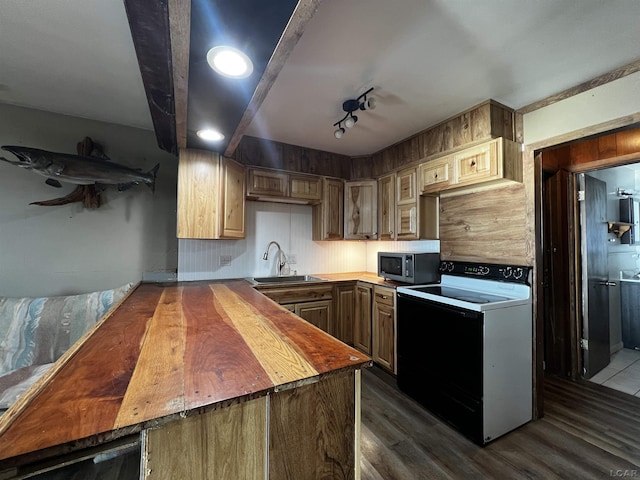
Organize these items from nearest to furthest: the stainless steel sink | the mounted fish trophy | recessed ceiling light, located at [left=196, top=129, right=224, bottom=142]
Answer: recessed ceiling light, located at [left=196, top=129, right=224, bottom=142], the mounted fish trophy, the stainless steel sink

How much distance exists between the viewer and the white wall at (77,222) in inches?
86.7

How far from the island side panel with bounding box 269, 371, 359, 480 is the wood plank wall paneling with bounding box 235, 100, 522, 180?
2165mm

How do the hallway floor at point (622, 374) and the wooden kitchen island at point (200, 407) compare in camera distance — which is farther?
the hallway floor at point (622, 374)

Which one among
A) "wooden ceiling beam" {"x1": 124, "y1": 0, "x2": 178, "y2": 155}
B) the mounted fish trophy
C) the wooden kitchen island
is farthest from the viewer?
the mounted fish trophy

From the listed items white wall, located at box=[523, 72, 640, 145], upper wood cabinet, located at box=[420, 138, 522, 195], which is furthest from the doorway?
upper wood cabinet, located at box=[420, 138, 522, 195]

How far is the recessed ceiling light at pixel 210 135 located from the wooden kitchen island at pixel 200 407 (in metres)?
1.40

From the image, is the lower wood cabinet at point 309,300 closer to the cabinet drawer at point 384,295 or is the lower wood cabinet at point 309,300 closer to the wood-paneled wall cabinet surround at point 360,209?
the cabinet drawer at point 384,295

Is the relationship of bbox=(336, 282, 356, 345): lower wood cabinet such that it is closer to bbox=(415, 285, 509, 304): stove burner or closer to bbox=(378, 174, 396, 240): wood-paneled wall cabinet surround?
bbox=(378, 174, 396, 240): wood-paneled wall cabinet surround

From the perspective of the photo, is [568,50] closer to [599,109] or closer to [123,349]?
[599,109]

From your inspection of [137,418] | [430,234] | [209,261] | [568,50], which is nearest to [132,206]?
[209,261]

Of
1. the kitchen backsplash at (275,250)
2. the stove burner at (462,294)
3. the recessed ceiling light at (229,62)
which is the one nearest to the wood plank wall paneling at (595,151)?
the stove burner at (462,294)

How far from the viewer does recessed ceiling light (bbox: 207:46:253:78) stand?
111 centimetres

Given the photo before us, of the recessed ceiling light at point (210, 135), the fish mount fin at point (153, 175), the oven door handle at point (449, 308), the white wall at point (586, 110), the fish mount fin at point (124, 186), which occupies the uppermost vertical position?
the white wall at point (586, 110)

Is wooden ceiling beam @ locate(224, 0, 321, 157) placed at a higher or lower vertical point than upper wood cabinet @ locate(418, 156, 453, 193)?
higher
